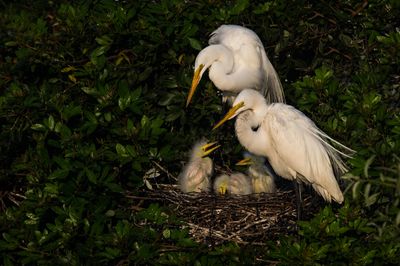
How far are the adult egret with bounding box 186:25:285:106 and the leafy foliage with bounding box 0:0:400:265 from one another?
0.08 meters

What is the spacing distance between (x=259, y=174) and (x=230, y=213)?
0.61 meters

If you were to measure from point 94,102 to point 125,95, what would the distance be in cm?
40

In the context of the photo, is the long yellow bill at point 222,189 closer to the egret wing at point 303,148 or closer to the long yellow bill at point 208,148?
the long yellow bill at point 208,148

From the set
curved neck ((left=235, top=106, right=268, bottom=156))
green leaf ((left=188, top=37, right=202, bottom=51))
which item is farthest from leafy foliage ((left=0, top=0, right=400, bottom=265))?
curved neck ((left=235, top=106, right=268, bottom=156))

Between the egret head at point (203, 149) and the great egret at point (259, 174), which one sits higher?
the egret head at point (203, 149)

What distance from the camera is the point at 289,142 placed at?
16.8 feet

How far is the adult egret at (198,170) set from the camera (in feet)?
17.9

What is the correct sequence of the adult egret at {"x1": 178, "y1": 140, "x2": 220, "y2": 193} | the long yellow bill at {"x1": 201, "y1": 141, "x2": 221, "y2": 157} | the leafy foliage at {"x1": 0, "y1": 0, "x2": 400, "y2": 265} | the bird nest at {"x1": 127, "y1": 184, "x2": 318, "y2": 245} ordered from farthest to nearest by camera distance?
the long yellow bill at {"x1": 201, "y1": 141, "x2": 221, "y2": 157}, the adult egret at {"x1": 178, "y1": 140, "x2": 220, "y2": 193}, the bird nest at {"x1": 127, "y1": 184, "x2": 318, "y2": 245}, the leafy foliage at {"x1": 0, "y1": 0, "x2": 400, "y2": 265}

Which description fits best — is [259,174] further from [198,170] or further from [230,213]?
[230,213]

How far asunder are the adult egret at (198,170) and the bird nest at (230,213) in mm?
101

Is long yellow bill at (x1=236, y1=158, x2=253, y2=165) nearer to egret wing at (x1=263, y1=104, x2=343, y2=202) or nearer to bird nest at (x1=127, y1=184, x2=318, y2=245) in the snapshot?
bird nest at (x1=127, y1=184, x2=318, y2=245)

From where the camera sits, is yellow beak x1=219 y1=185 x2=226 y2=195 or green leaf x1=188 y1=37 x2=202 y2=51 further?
yellow beak x1=219 y1=185 x2=226 y2=195

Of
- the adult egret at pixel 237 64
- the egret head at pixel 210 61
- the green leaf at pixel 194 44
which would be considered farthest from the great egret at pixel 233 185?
the green leaf at pixel 194 44

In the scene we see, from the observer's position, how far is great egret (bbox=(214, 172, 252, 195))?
557 centimetres
